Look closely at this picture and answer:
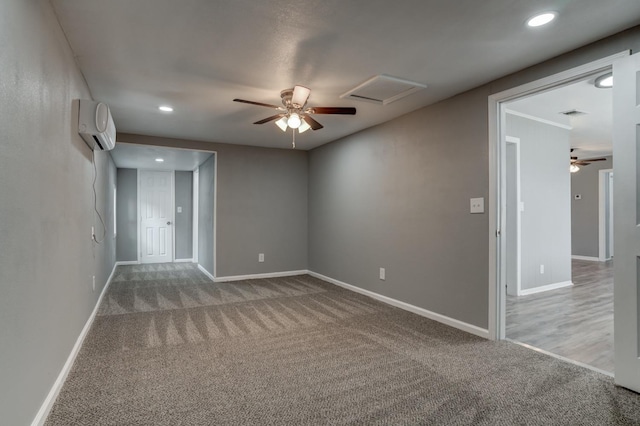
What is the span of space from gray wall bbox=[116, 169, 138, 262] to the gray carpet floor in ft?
13.8

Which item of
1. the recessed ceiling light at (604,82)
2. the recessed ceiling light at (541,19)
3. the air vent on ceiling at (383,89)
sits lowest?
the recessed ceiling light at (541,19)

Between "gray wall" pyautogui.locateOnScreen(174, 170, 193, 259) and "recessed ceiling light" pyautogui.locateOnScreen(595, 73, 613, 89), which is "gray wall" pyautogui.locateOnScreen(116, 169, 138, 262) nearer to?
"gray wall" pyautogui.locateOnScreen(174, 170, 193, 259)

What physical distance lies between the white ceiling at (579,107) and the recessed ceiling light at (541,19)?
4.31 ft

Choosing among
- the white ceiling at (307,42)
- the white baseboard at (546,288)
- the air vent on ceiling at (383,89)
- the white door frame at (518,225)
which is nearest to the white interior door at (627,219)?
the white ceiling at (307,42)

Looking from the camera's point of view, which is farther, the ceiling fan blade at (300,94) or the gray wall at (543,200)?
A: the gray wall at (543,200)

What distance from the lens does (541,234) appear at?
Answer: 496cm

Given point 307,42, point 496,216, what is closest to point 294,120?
point 307,42

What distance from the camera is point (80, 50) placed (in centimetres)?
247

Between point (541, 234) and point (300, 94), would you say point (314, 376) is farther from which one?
point (541, 234)

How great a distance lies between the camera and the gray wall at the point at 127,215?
748 cm

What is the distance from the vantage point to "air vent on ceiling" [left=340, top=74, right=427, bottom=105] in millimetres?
2992

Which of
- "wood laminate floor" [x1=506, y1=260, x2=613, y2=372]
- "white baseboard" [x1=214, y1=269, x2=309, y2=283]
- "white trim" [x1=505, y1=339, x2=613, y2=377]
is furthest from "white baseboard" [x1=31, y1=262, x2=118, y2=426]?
"wood laminate floor" [x1=506, y1=260, x2=613, y2=372]

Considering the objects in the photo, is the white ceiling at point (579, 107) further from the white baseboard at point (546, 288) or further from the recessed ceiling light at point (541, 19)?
the white baseboard at point (546, 288)

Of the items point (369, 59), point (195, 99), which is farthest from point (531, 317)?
point (195, 99)
